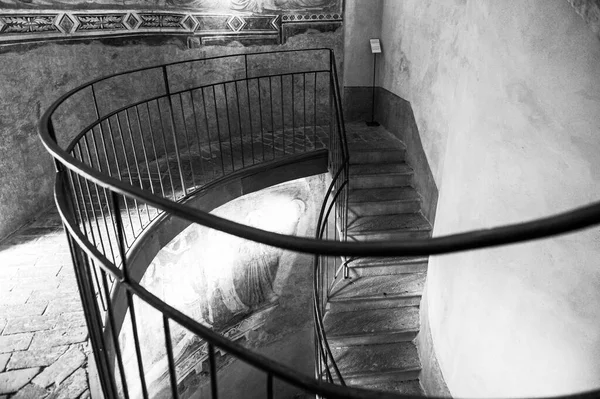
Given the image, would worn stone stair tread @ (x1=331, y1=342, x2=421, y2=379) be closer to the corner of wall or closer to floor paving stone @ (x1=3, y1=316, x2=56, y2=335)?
the corner of wall

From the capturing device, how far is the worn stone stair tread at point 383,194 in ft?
20.0

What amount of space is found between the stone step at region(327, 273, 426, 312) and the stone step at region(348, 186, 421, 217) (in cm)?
95

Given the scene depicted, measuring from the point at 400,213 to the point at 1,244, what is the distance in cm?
451

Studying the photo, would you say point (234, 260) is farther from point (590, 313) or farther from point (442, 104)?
point (590, 313)

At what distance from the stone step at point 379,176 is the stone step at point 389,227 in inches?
21.2

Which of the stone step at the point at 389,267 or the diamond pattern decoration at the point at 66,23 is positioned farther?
the stone step at the point at 389,267

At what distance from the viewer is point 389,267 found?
18.5 ft

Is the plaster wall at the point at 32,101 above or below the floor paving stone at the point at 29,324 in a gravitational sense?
above

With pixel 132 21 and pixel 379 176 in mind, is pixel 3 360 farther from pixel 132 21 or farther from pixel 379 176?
pixel 379 176

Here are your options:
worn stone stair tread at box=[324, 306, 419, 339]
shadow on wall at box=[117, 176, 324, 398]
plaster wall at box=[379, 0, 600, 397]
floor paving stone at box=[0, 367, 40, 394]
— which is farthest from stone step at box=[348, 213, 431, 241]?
floor paving stone at box=[0, 367, 40, 394]

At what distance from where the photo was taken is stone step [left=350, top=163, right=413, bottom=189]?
627 cm

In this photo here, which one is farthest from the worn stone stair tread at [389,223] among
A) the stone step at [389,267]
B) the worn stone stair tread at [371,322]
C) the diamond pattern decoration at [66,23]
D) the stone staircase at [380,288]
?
the diamond pattern decoration at [66,23]

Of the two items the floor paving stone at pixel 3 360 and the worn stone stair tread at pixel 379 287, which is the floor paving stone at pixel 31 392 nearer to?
the floor paving stone at pixel 3 360

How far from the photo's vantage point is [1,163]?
4496 mm
